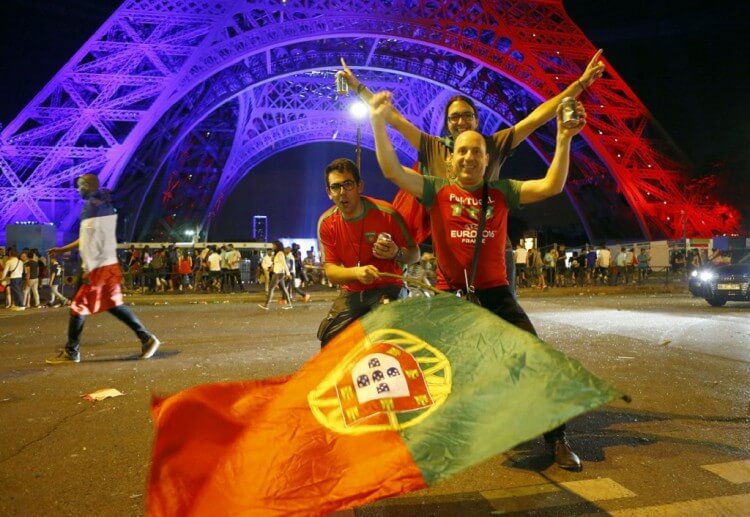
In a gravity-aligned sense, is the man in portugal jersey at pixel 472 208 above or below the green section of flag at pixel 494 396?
above

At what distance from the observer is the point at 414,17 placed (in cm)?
2659

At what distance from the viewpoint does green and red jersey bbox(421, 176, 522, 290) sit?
111 inches

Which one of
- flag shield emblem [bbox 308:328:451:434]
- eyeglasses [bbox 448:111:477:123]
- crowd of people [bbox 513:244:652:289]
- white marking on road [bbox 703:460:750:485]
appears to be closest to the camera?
flag shield emblem [bbox 308:328:451:434]

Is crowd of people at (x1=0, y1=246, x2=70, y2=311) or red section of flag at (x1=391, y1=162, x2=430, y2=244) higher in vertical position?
red section of flag at (x1=391, y1=162, x2=430, y2=244)

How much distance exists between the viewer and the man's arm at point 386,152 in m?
2.65

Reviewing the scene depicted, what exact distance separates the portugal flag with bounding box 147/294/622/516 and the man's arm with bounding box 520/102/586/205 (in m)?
1.08

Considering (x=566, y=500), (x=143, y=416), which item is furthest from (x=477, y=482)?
(x=143, y=416)

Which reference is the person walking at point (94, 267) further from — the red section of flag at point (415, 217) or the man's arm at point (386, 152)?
the man's arm at point (386, 152)

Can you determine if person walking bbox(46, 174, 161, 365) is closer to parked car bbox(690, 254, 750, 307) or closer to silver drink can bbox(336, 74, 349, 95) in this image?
silver drink can bbox(336, 74, 349, 95)

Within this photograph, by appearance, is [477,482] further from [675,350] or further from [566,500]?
[675,350]

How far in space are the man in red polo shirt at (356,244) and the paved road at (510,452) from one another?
1.06m

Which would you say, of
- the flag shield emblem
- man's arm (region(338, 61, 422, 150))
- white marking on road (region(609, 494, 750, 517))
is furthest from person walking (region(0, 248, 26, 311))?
white marking on road (region(609, 494, 750, 517))

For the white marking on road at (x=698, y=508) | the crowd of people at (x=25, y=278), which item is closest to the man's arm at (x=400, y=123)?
the white marking on road at (x=698, y=508)

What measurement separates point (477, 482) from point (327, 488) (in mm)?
1433
